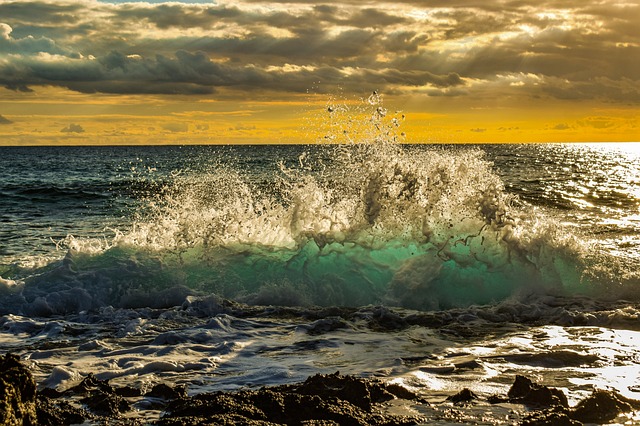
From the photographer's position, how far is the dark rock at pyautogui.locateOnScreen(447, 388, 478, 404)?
570 centimetres

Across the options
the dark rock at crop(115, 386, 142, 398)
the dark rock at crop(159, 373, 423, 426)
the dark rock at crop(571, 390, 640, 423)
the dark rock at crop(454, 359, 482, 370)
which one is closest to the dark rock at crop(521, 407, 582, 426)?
the dark rock at crop(571, 390, 640, 423)

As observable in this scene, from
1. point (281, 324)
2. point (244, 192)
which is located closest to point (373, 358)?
point (281, 324)

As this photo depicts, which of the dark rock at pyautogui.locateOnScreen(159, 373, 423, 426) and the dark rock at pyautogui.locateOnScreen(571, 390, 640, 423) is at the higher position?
the dark rock at pyautogui.locateOnScreen(571, 390, 640, 423)

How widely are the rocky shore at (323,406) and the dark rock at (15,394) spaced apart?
1.73 feet

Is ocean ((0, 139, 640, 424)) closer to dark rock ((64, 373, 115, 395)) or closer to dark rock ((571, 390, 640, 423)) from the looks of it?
dark rock ((571, 390, 640, 423))

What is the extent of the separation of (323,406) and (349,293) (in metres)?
5.70

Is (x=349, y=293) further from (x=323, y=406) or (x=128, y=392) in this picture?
(x=323, y=406)

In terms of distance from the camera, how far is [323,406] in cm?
534

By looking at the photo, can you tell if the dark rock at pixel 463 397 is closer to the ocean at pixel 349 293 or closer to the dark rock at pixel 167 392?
the ocean at pixel 349 293

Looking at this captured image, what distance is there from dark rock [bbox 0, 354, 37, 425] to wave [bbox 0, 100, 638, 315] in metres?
6.20

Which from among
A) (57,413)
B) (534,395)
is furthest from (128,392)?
(534,395)

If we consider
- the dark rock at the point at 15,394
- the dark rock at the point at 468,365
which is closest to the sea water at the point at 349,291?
the dark rock at the point at 468,365

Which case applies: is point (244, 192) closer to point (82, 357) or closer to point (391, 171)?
point (391, 171)

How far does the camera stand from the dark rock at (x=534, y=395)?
5.59 m
